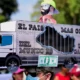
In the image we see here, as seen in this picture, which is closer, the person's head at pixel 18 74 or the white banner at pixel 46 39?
the person's head at pixel 18 74

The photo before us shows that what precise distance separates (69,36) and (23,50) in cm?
97

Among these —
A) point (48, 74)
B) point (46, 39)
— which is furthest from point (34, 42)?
point (48, 74)

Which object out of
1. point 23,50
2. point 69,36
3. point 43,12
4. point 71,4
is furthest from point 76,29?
point 71,4

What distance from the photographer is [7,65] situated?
259 inches

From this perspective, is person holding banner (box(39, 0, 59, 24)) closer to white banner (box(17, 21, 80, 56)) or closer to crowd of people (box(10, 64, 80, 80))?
white banner (box(17, 21, 80, 56))

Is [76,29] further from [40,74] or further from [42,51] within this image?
[40,74]

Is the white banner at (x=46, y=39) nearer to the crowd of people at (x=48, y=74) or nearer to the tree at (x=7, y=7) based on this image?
the crowd of people at (x=48, y=74)

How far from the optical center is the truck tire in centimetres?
659

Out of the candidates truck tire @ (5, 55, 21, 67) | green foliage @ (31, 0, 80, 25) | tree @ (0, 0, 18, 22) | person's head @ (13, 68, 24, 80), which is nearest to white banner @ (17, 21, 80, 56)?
truck tire @ (5, 55, 21, 67)

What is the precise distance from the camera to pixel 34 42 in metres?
6.78

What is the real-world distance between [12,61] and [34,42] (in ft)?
1.60

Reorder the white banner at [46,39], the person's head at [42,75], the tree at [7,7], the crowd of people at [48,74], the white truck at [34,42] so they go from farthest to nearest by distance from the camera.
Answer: the tree at [7,7]
the white banner at [46,39]
the white truck at [34,42]
the person's head at [42,75]
the crowd of people at [48,74]

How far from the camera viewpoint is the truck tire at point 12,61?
6.59 meters

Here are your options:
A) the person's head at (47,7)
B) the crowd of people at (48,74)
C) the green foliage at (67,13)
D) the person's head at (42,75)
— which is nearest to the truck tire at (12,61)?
the crowd of people at (48,74)
